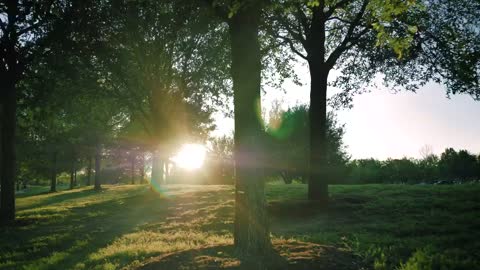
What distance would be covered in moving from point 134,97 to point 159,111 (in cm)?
221

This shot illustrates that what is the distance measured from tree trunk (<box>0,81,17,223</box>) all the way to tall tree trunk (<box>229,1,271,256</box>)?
16016mm

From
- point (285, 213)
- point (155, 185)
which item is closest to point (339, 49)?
point (285, 213)

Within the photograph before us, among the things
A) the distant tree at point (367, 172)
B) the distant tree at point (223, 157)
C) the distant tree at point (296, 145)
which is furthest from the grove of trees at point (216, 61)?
the distant tree at point (223, 157)

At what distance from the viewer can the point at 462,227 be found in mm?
13312

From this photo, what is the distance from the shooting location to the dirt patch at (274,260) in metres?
7.67

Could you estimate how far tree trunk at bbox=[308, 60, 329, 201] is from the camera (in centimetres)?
1939

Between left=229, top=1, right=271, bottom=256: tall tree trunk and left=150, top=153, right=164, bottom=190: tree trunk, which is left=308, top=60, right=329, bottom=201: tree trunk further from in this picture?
left=150, top=153, right=164, bottom=190: tree trunk

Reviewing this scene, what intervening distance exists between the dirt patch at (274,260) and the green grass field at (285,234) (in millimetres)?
24

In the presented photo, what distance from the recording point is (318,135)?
19.6 meters

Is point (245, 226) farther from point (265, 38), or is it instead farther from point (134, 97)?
point (134, 97)

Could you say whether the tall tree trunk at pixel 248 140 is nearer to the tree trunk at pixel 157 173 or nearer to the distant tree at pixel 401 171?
the tree trunk at pixel 157 173

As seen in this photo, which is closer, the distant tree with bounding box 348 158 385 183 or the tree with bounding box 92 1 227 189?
the tree with bounding box 92 1 227 189

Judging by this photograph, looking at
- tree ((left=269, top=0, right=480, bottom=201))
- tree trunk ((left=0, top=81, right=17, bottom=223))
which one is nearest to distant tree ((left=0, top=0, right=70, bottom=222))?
tree trunk ((left=0, top=81, right=17, bottom=223))

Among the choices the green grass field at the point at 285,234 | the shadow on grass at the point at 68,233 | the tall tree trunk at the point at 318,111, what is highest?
the tall tree trunk at the point at 318,111
